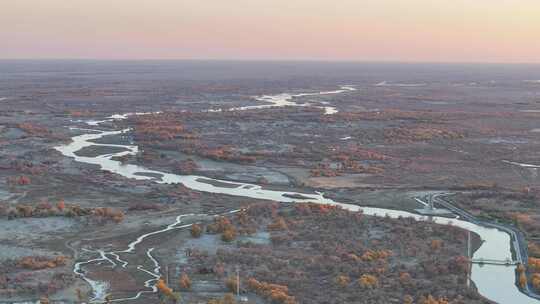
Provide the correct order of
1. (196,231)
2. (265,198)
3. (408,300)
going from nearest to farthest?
(408,300) → (196,231) → (265,198)

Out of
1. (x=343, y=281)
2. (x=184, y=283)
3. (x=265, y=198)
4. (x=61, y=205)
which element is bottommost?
(x=265, y=198)

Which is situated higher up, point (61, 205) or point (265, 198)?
point (61, 205)

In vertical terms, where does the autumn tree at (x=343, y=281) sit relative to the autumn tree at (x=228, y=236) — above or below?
above

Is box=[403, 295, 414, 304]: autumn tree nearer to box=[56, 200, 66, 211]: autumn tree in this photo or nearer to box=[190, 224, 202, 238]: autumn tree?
box=[190, 224, 202, 238]: autumn tree

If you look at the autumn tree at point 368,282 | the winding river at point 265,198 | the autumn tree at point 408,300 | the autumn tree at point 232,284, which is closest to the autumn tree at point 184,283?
the winding river at point 265,198

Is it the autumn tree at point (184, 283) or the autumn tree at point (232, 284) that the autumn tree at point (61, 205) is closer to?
the autumn tree at point (184, 283)

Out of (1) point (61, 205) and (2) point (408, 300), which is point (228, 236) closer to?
(2) point (408, 300)

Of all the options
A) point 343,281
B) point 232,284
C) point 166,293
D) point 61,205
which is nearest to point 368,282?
point 343,281

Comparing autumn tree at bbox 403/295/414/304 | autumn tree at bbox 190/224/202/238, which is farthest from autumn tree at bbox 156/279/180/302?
autumn tree at bbox 403/295/414/304
